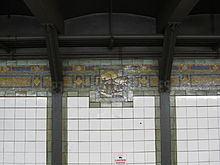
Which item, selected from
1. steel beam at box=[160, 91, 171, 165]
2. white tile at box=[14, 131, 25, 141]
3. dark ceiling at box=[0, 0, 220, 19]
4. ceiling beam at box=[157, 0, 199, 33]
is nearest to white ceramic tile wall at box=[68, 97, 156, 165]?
steel beam at box=[160, 91, 171, 165]

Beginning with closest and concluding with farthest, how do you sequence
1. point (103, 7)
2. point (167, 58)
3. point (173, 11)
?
point (173, 11) → point (167, 58) → point (103, 7)

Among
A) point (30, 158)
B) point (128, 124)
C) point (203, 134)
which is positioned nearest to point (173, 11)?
point (128, 124)

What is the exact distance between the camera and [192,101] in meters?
3.89

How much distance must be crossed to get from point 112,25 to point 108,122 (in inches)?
64.6

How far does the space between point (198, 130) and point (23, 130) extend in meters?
2.94

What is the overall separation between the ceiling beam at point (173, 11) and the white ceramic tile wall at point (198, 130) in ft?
4.36

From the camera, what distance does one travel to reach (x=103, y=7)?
12.3 ft

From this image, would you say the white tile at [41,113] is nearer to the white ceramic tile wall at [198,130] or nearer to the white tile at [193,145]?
the white ceramic tile wall at [198,130]

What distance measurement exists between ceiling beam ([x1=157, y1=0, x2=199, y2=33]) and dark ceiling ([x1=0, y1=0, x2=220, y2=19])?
206mm

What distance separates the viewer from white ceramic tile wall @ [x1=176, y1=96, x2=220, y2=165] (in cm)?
381

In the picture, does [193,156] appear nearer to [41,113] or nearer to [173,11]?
[173,11]

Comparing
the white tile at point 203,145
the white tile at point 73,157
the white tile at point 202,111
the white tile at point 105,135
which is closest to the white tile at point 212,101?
the white tile at point 202,111

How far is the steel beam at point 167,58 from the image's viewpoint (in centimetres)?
333

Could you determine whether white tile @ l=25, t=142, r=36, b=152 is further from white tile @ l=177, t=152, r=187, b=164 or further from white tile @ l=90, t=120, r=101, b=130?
white tile @ l=177, t=152, r=187, b=164
